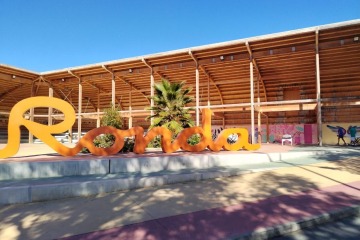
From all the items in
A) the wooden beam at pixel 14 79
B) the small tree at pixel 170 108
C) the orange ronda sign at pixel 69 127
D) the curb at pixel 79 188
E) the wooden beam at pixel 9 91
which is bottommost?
the curb at pixel 79 188

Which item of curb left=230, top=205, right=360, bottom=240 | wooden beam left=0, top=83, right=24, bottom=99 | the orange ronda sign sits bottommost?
curb left=230, top=205, right=360, bottom=240

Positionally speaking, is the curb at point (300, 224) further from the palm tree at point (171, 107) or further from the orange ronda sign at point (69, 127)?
the palm tree at point (171, 107)

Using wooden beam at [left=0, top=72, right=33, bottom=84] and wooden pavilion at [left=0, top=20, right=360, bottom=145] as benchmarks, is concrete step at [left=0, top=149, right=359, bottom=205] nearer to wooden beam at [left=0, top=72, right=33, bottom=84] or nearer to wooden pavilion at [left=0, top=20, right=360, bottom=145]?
wooden pavilion at [left=0, top=20, right=360, bottom=145]

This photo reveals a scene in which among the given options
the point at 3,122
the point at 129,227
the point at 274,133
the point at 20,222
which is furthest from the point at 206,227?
the point at 3,122

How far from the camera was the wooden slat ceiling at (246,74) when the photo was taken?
19.6 meters

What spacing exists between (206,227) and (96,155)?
25.0 ft

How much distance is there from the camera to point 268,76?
26.1m

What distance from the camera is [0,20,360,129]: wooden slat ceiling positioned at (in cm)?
1961

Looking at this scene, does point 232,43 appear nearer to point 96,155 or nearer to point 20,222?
point 96,155

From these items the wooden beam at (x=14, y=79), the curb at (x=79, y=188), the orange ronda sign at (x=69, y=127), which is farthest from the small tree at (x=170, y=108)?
the wooden beam at (x=14, y=79)

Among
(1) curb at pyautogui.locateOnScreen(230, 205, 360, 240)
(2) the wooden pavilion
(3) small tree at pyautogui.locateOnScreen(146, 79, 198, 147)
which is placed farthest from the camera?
(2) the wooden pavilion

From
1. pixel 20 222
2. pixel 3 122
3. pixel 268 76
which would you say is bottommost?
pixel 20 222

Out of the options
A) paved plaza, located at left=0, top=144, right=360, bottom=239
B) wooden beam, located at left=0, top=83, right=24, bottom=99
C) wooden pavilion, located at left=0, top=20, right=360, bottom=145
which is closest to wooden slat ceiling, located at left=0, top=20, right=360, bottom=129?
wooden pavilion, located at left=0, top=20, right=360, bottom=145

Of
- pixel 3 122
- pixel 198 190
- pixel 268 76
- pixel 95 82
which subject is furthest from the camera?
pixel 3 122
